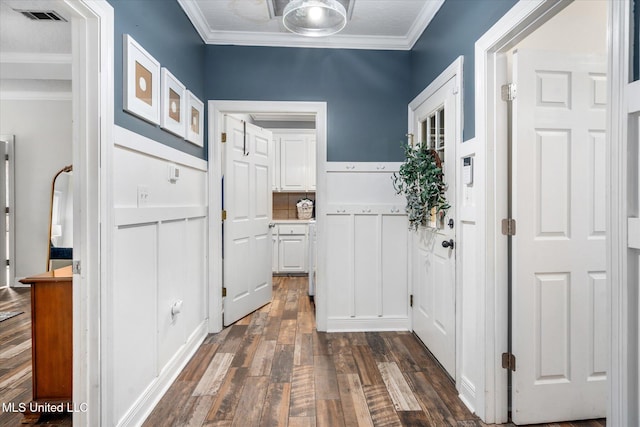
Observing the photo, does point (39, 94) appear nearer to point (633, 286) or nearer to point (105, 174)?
point (105, 174)

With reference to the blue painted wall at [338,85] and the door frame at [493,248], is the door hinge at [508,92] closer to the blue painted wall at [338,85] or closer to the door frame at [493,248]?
the door frame at [493,248]

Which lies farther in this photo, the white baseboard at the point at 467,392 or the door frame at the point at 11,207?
the door frame at the point at 11,207

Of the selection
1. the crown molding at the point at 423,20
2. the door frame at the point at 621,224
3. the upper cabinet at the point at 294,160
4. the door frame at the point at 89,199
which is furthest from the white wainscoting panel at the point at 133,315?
the upper cabinet at the point at 294,160

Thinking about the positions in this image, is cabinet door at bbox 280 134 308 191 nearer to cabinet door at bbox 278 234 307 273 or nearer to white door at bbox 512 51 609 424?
cabinet door at bbox 278 234 307 273

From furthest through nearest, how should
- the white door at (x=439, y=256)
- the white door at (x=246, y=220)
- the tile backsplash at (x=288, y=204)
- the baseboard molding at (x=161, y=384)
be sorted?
1. the tile backsplash at (x=288, y=204)
2. the white door at (x=246, y=220)
3. the white door at (x=439, y=256)
4. the baseboard molding at (x=161, y=384)

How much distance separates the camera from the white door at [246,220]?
3.17 m

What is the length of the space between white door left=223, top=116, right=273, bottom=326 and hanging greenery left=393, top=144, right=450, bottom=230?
1.48m

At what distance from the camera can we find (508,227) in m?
1.79

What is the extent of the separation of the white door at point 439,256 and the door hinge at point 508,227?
462mm

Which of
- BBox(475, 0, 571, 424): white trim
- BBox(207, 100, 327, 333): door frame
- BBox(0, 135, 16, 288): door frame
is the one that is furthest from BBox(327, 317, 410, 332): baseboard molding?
BBox(0, 135, 16, 288): door frame

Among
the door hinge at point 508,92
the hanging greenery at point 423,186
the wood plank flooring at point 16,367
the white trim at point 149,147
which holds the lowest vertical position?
the wood plank flooring at point 16,367

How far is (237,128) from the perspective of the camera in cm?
331

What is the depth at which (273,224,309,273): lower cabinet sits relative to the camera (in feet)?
17.5

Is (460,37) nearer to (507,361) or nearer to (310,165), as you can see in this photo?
(507,361)
